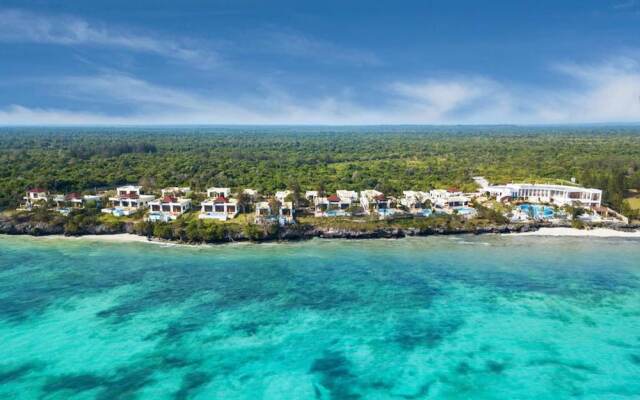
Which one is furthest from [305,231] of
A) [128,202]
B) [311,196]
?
[128,202]

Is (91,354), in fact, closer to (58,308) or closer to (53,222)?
(58,308)

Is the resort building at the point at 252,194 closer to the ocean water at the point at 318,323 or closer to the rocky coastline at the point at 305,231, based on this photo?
the rocky coastline at the point at 305,231

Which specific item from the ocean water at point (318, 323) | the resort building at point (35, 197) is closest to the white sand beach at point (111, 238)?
the ocean water at point (318, 323)

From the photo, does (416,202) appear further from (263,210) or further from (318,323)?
(318,323)

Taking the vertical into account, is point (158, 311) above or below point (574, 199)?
below

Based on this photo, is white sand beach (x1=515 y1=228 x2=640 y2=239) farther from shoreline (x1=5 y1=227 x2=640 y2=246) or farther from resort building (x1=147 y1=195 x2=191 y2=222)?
resort building (x1=147 y1=195 x2=191 y2=222)

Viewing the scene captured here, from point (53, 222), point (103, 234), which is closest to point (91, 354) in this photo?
point (103, 234)
